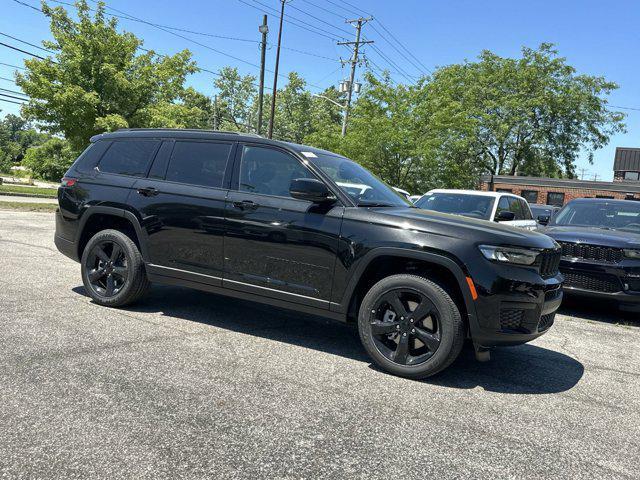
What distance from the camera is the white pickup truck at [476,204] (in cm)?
938

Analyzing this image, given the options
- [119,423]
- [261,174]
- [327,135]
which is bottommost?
[119,423]

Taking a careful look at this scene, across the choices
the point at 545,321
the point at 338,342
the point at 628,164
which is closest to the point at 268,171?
the point at 338,342

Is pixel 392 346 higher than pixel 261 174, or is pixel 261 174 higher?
pixel 261 174

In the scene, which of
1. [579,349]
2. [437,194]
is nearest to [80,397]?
[579,349]

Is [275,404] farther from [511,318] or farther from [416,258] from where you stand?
[511,318]

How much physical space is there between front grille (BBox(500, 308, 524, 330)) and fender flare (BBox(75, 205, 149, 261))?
3442 mm

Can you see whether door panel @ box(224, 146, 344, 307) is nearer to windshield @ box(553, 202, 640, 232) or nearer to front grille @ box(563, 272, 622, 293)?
front grille @ box(563, 272, 622, 293)

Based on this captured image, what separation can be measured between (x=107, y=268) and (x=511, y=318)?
4.05 metres

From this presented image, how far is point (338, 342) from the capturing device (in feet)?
16.3

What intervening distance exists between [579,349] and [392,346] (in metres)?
2.47

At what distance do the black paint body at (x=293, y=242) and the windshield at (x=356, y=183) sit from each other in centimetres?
12

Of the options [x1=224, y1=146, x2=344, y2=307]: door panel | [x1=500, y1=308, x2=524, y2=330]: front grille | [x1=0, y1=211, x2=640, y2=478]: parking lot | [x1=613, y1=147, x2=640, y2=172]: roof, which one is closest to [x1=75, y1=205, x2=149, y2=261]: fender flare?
[x1=0, y1=211, x2=640, y2=478]: parking lot

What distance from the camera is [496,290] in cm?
380

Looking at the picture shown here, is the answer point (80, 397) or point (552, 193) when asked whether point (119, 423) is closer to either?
point (80, 397)
